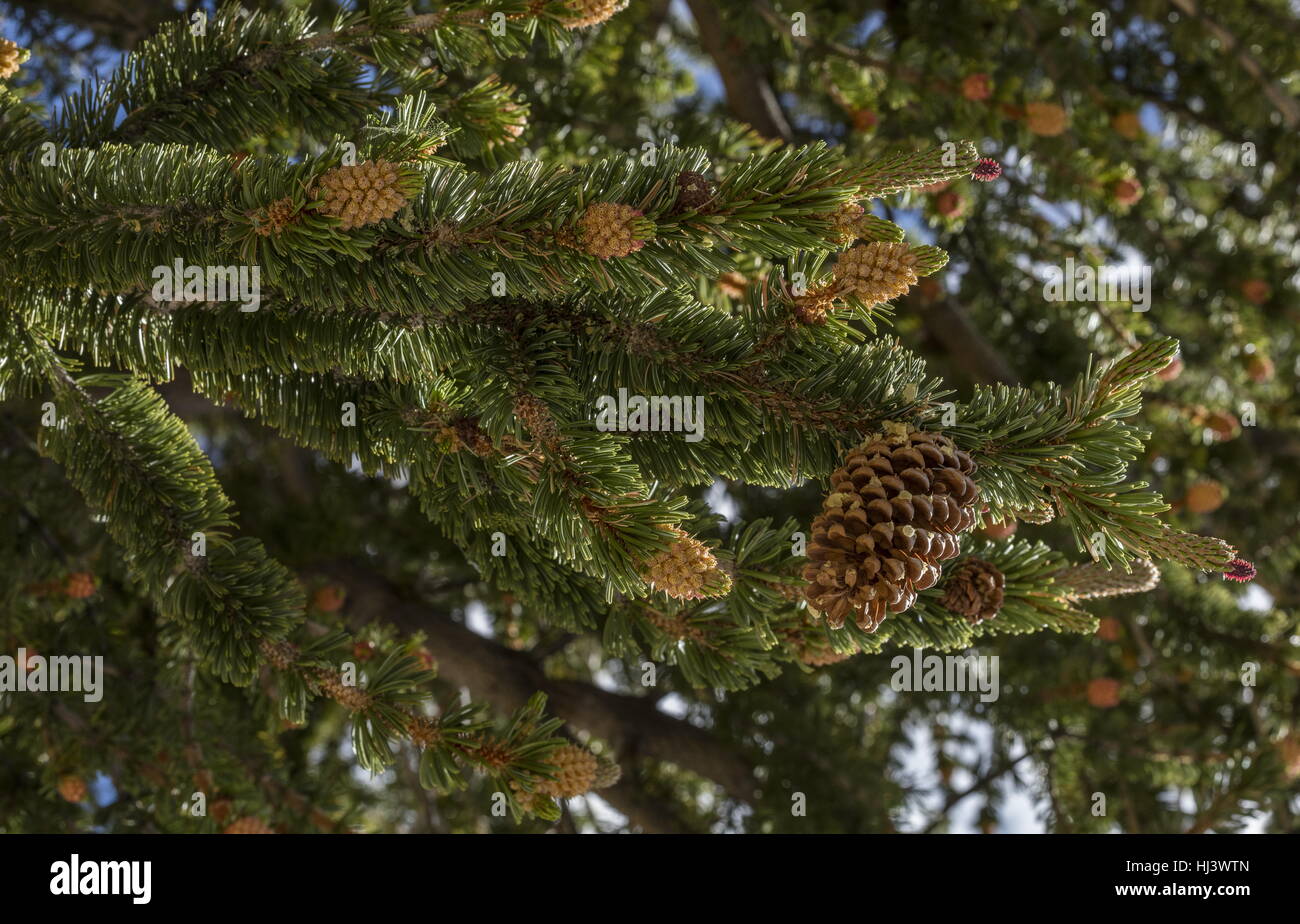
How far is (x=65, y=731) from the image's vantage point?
5.01 feet

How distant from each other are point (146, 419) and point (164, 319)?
0.13 metres

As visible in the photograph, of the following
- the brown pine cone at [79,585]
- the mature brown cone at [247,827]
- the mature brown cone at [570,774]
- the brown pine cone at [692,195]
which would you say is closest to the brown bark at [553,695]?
the brown pine cone at [79,585]

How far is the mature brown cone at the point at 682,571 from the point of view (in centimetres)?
86

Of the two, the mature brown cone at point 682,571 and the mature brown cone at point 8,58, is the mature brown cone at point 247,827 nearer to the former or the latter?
the mature brown cone at point 682,571

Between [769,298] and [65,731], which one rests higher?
[769,298]

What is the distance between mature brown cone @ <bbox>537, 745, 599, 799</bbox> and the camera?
105cm

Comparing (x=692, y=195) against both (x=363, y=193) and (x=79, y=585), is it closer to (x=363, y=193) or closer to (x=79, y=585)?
(x=363, y=193)

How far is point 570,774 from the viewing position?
1065 mm

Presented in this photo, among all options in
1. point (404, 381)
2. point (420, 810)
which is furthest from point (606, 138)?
point (420, 810)

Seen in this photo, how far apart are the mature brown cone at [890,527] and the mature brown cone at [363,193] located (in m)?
0.44

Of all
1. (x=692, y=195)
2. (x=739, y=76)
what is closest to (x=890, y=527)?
(x=692, y=195)

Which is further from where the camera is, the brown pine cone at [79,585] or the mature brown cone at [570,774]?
the brown pine cone at [79,585]

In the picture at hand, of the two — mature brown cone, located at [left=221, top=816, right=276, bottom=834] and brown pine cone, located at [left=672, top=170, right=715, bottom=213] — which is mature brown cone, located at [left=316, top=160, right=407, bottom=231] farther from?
mature brown cone, located at [left=221, top=816, right=276, bottom=834]
